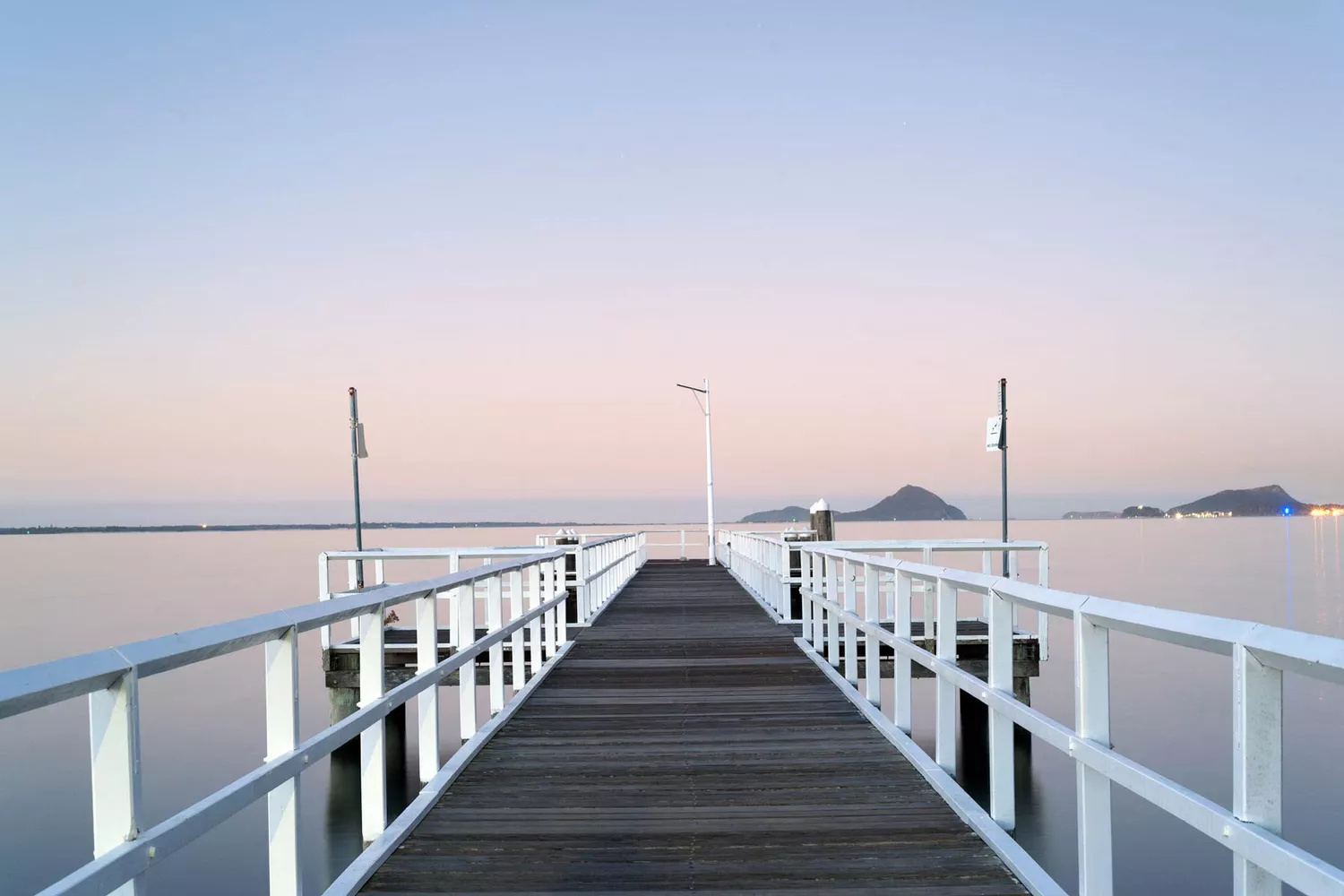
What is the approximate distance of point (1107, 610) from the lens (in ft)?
10.2

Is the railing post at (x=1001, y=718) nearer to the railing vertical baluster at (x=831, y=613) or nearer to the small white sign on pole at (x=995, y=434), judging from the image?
the railing vertical baluster at (x=831, y=613)

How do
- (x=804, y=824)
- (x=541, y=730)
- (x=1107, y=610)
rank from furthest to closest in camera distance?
(x=541, y=730) < (x=804, y=824) < (x=1107, y=610)

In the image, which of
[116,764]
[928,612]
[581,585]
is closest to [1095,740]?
[116,764]

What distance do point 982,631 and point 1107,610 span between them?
12.7m

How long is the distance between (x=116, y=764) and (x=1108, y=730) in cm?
266

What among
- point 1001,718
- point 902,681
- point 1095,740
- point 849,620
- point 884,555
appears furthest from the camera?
point 884,555

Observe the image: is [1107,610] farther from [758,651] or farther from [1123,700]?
[1123,700]

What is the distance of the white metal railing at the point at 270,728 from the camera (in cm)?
219

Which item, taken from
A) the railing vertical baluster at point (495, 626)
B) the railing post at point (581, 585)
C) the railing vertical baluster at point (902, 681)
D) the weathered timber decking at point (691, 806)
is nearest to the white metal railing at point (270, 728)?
the weathered timber decking at point (691, 806)

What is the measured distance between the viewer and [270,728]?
3.25 meters

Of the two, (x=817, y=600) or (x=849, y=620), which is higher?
(x=849, y=620)

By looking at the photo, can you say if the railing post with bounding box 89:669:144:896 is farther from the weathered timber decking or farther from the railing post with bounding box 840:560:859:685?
the railing post with bounding box 840:560:859:685

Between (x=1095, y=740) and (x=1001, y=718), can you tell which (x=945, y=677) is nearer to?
(x=1001, y=718)

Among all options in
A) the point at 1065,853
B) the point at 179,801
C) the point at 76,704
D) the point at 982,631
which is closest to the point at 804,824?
the point at 982,631
